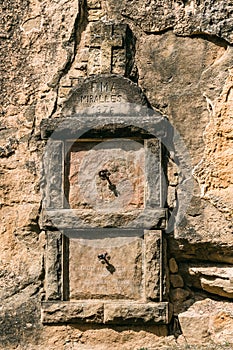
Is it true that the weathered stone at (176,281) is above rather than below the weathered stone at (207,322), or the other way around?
above

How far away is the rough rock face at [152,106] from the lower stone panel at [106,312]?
33 millimetres

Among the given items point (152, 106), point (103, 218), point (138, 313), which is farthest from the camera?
point (152, 106)

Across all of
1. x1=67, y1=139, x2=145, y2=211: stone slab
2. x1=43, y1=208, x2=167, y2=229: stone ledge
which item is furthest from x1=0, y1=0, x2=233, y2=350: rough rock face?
x1=67, y1=139, x2=145, y2=211: stone slab

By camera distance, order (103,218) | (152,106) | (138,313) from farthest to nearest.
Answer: (152,106), (103,218), (138,313)

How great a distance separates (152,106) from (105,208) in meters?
0.81

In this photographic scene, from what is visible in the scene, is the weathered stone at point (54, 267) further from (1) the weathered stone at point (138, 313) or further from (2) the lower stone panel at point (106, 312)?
(1) the weathered stone at point (138, 313)

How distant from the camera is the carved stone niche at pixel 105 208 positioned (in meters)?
5.40

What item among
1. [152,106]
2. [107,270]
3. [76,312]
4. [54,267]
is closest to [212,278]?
[107,270]

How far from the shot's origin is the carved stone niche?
17.7 feet

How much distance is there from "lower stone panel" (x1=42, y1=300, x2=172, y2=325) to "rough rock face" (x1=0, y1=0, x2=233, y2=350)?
3 centimetres

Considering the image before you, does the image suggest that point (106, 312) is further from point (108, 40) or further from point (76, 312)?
point (108, 40)

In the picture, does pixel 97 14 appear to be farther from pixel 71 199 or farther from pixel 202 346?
pixel 202 346

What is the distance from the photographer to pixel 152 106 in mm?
5562

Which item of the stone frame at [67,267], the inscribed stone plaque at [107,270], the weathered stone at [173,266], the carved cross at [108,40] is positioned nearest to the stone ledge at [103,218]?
the stone frame at [67,267]
